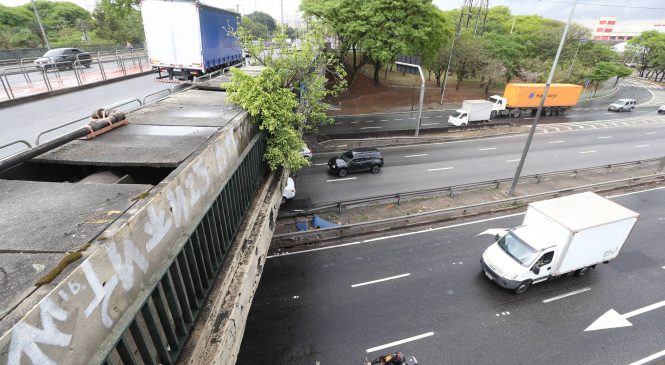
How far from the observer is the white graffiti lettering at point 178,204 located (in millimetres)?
4934

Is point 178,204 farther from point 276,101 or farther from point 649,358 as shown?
point 649,358

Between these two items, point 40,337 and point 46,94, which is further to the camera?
point 46,94

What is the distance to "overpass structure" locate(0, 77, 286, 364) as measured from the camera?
300cm

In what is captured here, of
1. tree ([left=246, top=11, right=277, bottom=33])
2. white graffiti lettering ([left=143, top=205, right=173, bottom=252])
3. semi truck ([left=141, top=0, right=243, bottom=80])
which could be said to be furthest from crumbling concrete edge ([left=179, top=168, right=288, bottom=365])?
tree ([left=246, top=11, right=277, bottom=33])

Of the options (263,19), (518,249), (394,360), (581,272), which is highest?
(263,19)

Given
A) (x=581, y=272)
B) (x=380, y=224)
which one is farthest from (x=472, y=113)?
(x=581, y=272)

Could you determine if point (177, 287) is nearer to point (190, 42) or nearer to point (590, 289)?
point (590, 289)

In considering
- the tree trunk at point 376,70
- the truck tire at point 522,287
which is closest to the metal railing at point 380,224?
the truck tire at point 522,287

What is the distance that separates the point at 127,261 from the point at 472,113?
3681 cm

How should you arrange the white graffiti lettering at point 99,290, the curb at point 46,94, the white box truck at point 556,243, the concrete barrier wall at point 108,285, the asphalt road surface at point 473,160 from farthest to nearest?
1. the asphalt road surface at point 473,160
2. the curb at point 46,94
3. the white box truck at point 556,243
4. the white graffiti lettering at point 99,290
5. the concrete barrier wall at point 108,285

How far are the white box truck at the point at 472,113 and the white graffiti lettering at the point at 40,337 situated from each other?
3590 centimetres

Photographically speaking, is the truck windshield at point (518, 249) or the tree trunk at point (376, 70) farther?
the tree trunk at point (376, 70)

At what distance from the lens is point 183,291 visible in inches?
192

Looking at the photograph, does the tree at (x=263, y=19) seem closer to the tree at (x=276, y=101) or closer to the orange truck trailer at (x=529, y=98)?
the orange truck trailer at (x=529, y=98)
